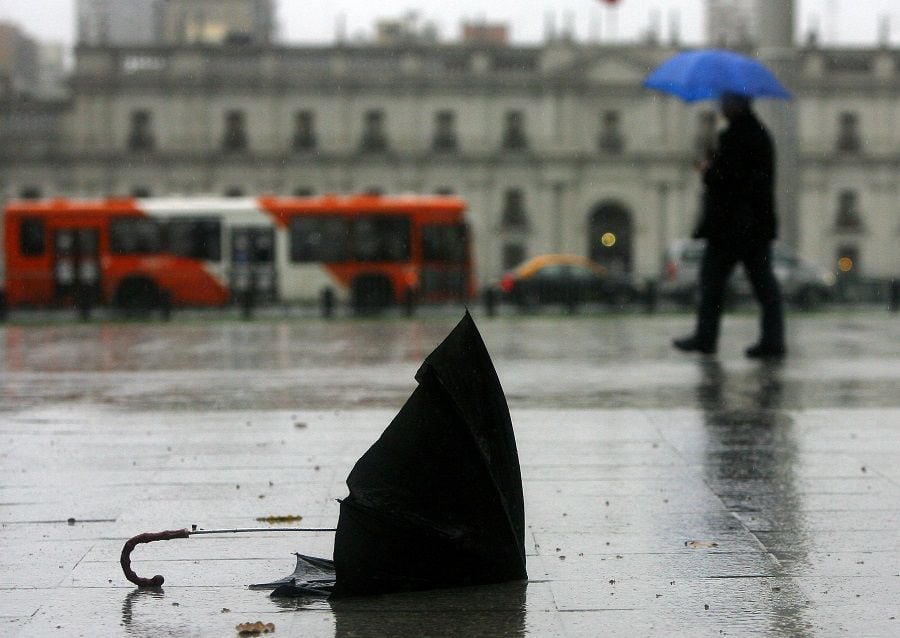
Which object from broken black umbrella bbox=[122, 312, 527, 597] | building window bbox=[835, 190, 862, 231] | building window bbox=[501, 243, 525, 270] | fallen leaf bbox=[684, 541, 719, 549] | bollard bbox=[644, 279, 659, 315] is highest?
broken black umbrella bbox=[122, 312, 527, 597]

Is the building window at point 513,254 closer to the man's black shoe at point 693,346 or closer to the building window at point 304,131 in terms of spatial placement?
the building window at point 304,131

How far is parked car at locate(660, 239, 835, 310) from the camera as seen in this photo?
29609 millimetres

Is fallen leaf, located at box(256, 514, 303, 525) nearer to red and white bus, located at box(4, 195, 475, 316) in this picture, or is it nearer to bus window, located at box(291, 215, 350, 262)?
red and white bus, located at box(4, 195, 475, 316)

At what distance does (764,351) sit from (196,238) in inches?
881

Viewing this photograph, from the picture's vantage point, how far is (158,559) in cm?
471

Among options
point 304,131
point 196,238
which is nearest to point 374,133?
point 304,131

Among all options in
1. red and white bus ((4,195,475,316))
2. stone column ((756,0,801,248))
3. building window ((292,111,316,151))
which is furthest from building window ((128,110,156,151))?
stone column ((756,0,801,248))

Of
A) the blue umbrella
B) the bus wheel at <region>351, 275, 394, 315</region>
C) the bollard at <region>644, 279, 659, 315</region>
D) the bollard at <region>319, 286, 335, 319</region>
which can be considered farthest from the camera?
the bus wheel at <region>351, 275, 394, 315</region>

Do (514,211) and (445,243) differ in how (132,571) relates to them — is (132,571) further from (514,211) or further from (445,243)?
(514,211)

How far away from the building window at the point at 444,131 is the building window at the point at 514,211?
336cm

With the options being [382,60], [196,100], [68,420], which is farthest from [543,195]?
[68,420]

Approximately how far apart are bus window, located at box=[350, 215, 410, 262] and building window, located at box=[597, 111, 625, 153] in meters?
32.5

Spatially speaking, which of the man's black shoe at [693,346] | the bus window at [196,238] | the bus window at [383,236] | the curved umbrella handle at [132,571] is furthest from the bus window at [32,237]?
the curved umbrella handle at [132,571]

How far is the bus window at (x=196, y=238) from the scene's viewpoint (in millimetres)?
32625
